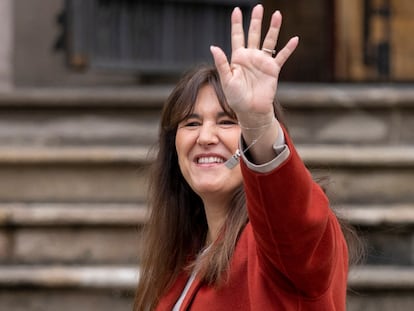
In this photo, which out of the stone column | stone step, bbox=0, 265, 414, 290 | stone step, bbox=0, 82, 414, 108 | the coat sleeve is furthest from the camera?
the stone column

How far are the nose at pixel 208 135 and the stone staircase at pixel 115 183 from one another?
6.54 ft

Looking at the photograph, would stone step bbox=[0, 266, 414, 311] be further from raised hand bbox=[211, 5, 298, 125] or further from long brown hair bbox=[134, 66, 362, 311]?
raised hand bbox=[211, 5, 298, 125]

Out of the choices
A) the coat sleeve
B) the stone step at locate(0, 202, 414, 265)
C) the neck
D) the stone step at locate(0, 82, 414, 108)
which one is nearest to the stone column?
the stone step at locate(0, 82, 414, 108)

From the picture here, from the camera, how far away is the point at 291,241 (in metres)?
2.03

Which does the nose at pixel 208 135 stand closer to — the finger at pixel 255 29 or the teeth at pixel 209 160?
the teeth at pixel 209 160

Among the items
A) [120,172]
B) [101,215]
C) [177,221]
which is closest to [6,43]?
[120,172]

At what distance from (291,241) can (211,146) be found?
661 millimetres

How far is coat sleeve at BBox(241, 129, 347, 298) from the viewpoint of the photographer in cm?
201

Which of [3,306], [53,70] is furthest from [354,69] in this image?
[3,306]

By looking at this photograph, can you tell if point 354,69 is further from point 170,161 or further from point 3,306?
point 170,161

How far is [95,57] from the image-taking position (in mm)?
5379

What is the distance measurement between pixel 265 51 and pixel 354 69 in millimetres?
5179

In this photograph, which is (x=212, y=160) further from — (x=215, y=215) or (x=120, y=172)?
(x=120, y=172)

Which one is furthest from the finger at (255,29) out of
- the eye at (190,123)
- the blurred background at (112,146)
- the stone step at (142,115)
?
the stone step at (142,115)
